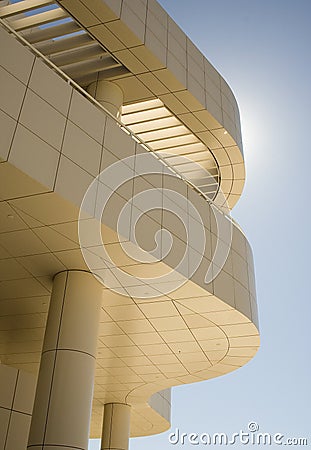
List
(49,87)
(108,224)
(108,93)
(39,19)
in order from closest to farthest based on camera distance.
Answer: (49,87) < (108,224) < (39,19) < (108,93)

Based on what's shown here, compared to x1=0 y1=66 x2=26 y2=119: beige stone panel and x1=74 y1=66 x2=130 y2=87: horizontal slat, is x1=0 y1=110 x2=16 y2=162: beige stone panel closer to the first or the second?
x1=0 y1=66 x2=26 y2=119: beige stone panel

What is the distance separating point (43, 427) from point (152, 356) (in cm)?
684

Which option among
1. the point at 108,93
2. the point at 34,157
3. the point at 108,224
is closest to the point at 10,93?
the point at 34,157

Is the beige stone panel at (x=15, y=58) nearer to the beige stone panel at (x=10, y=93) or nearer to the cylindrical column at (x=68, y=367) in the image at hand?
the beige stone panel at (x=10, y=93)

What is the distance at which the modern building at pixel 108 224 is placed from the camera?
9914 mm

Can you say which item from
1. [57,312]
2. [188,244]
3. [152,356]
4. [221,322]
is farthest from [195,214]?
[152,356]

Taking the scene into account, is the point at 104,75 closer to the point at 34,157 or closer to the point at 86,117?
the point at 86,117

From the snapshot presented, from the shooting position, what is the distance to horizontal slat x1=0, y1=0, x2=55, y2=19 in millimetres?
15290

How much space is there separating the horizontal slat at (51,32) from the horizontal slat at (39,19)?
31 centimetres

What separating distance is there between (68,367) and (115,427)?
1074cm

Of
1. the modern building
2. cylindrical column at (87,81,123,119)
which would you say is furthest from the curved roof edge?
cylindrical column at (87,81,123,119)

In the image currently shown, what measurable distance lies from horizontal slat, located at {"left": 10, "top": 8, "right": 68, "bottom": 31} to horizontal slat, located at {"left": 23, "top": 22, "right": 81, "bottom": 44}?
0.31 metres

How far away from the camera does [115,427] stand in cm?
2012

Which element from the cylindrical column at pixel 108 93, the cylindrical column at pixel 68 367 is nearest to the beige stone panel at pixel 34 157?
the cylindrical column at pixel 68 367
